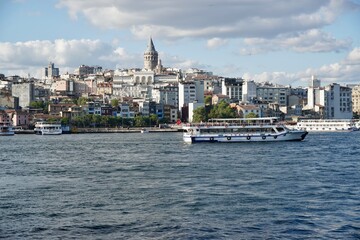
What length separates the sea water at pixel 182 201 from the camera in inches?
377

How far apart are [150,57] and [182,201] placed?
102145 millimetres

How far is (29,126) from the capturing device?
6284cm

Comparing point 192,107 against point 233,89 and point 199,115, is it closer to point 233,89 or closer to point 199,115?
point 199,115

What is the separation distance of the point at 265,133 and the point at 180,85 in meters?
43.7

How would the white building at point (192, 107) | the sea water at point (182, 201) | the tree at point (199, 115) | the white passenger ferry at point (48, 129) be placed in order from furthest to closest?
the white building at point (192, 107) < the tree at point (199, 115) < the white passenger ferry at point (48, 129) < the sea water at point (182, 201)

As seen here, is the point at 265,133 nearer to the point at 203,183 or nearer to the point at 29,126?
the point at 203,183

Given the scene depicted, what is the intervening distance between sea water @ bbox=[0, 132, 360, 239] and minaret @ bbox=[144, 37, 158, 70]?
9438cm

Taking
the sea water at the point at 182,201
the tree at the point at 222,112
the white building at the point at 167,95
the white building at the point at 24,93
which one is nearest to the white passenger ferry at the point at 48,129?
the tree at the point at 222,112

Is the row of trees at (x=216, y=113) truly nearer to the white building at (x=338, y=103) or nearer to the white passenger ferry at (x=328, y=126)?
the white passenger ferry at (x=328, y=126)

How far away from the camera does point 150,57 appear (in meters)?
113

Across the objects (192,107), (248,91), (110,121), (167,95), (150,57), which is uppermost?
(150,57)

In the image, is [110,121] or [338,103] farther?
[338,103]

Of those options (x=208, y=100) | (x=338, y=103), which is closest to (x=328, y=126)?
(x=208, y=100)

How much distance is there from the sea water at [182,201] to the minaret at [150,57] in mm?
94378
